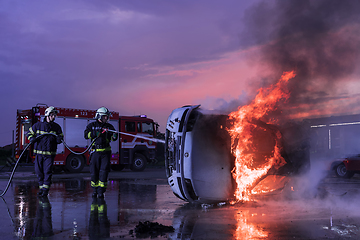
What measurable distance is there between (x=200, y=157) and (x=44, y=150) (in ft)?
13.7

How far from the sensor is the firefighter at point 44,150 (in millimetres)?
8461

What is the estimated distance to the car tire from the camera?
14.9 m

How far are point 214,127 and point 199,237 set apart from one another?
263 centimetres

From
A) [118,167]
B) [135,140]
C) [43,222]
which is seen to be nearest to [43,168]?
[43,222]

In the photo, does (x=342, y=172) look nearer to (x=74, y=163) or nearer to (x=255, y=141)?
(x=255, y=141)

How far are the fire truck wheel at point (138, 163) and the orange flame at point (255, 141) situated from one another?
12.7 m

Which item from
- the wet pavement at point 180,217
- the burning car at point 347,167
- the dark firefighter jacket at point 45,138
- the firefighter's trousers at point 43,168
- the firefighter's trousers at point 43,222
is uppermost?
the dark firefighter jacket at point 45,138

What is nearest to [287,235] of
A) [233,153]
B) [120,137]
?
[233,153]

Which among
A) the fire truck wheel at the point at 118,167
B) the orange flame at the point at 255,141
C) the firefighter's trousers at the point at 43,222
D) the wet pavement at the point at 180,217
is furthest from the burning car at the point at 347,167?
the firefighter's trousers at the point at 43,222

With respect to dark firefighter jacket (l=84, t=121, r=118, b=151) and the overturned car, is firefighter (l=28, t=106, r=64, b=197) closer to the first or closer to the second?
dark firefighter jacket (l=84, t=121, r=118, b=151)

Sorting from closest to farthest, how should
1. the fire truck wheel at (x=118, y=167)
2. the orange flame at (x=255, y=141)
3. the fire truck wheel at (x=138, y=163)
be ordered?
the orange flame at (x=255, y=141) < the fire truck wheel at (x=138, y=163) < the fire truck wheel at (x=118, y=167)

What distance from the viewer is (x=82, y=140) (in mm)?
18188

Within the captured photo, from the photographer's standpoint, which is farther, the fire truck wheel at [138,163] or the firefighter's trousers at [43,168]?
the fire truck wheel at [138,163]

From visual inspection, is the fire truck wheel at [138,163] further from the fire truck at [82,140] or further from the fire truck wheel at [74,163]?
the fire truck wheel at [74,163]
